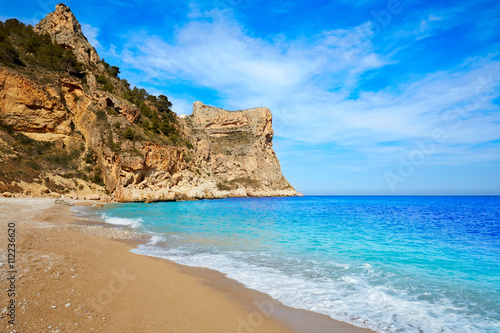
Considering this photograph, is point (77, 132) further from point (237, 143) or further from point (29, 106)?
point (237, 143)

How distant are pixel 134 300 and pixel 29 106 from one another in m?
42.2

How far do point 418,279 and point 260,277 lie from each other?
12.6ft

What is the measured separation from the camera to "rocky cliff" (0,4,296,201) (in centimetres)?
3088

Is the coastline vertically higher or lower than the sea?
higher

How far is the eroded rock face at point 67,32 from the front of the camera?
43.4m

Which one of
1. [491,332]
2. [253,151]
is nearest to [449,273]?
[491,332]

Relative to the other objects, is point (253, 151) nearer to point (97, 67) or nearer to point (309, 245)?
point (97, 67)

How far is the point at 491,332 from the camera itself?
352cm

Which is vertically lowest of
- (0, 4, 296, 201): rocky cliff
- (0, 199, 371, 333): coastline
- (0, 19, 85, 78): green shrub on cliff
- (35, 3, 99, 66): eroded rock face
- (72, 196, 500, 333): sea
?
(72, 196, 500, 333): sea

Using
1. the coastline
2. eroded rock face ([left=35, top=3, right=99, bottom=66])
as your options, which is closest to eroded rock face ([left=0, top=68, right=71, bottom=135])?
eroded rock face ([left=35, top=3, right=99, bottom=66])

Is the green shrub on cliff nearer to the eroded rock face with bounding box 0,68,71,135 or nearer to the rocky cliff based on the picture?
the rocky cliff

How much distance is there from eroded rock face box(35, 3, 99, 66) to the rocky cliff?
0.15 metres

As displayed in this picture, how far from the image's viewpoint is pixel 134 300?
391 cm

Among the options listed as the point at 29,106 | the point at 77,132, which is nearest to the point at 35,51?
the point at 29,106
